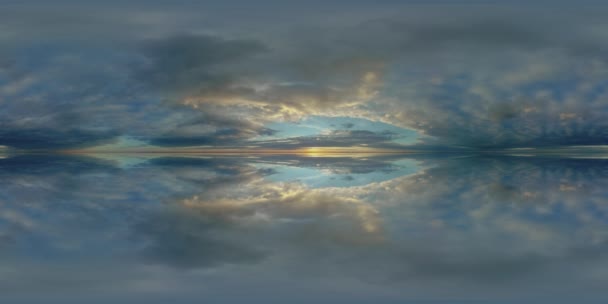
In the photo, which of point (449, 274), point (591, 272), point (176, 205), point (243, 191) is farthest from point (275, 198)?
point (591, 272)

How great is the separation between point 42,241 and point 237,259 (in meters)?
4.89

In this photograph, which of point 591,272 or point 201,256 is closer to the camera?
point 591,272

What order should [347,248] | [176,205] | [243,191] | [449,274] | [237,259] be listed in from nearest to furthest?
[449,274] < [237,259] < [347,248] < [176,205] < [243,191]

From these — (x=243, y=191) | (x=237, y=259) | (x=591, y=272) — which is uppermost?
(x=243, y=191)

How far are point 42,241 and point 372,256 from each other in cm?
757

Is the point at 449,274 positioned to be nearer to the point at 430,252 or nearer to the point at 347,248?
the point at 430,252

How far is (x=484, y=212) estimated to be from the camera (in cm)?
1243

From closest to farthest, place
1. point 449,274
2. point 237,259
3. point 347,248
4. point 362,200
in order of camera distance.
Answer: point 449,274 → point 237,259 → point 347,248 → point 362,200

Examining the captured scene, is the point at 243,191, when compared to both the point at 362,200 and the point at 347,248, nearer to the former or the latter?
the point at 362,200

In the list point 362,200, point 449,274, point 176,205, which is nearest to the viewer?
point 449,274

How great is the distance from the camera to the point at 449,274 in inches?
302

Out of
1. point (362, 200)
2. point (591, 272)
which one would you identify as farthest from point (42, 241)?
point (591, 272)

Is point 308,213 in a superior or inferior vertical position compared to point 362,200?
inferior

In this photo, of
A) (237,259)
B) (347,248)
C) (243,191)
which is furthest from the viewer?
(243,191)
